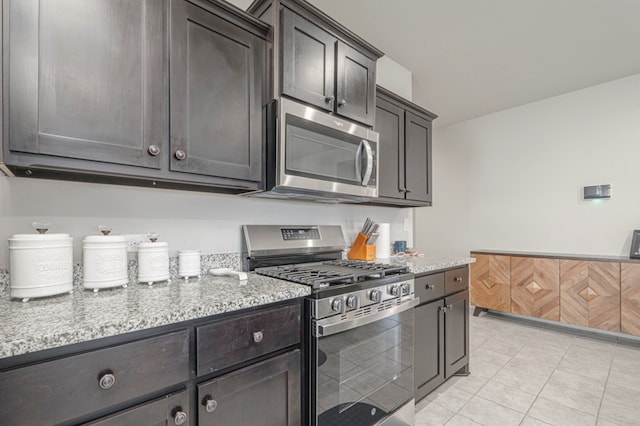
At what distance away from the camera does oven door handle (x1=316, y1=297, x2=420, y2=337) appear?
126cm

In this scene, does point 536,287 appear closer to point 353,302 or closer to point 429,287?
point 429,287

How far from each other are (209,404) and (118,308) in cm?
42

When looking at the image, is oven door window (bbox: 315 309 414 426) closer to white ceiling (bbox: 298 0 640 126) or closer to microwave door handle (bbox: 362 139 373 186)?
microwave door handle (bbox: 362 139 373 186)

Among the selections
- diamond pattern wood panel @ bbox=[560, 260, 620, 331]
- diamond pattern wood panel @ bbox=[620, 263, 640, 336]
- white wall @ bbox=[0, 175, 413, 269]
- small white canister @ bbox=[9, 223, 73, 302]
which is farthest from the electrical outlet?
diamond pattern wood panel @ bbox=[620, 263, 640, 336]

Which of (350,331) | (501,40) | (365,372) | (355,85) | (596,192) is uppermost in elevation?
(501,40)

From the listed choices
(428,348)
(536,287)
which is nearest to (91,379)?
(428,348)

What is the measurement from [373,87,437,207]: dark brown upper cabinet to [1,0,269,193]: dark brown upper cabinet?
1115 mm

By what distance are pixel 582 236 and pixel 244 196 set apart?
13.0 feet

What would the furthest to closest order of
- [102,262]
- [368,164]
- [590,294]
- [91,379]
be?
[590,294] < [368,164] < [102,262] < [91,379]

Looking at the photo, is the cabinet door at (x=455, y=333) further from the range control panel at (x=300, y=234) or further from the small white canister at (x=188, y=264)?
the small white canister at (x=188, y=264)

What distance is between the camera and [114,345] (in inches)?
32.2

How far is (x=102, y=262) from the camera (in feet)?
3.85

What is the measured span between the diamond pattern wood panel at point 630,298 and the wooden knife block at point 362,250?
8.68 feet

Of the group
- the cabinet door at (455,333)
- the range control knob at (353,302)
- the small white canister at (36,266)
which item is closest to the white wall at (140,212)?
the small white canister at (36,266)
